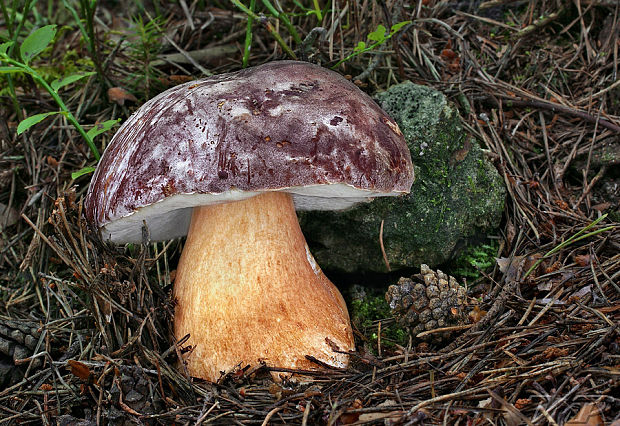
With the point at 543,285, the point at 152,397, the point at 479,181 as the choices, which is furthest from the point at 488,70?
the point at 152,397

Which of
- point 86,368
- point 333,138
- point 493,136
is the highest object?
point 333,138

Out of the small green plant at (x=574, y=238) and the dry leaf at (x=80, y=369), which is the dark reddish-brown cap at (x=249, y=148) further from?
the small green plant at (x=574, y=238)

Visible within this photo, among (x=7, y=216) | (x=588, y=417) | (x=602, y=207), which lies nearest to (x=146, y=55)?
(x=7, y=216)

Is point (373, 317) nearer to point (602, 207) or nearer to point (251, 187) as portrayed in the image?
point (251, 187)

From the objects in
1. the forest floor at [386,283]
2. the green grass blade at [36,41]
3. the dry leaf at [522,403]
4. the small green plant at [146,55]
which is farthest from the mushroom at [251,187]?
the small green plant at [146,55]

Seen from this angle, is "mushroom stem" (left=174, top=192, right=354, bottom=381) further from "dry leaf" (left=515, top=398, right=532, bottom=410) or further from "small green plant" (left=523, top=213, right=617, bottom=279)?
"small green plant" (left=523, top=213, right=617, bottom=279)

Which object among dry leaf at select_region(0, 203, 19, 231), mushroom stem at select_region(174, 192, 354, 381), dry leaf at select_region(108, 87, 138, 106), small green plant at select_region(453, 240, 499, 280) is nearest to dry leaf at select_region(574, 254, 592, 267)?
small green plant at select_region(453, 240, 499, 280)

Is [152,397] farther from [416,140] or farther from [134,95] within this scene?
[134,95]
